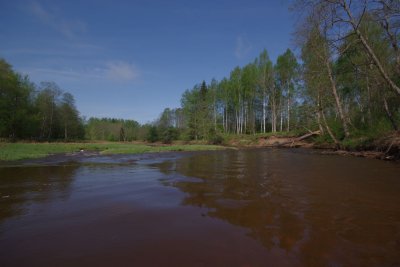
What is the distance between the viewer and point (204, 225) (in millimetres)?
3877

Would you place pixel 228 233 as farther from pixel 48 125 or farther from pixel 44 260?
pixel 48 125

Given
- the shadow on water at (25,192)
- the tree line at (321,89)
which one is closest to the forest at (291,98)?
the tree line at (321,89)

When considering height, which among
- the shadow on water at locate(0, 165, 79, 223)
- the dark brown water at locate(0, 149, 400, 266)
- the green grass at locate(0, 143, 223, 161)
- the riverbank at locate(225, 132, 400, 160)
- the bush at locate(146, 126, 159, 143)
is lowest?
the shadow on water at locate(0, 165, 79, 223)

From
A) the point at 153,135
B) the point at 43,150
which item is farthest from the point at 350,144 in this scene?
the point at 153,135

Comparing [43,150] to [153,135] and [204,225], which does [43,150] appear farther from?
[153,135]

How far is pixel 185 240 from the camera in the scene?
3.29m

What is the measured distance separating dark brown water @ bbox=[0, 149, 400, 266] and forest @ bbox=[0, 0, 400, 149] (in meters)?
11.2

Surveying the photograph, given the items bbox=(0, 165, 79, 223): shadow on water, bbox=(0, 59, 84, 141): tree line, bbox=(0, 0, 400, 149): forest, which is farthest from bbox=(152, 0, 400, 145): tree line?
bbox=(0, 59, 84, 141): tree line

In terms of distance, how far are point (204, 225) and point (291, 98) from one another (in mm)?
46769

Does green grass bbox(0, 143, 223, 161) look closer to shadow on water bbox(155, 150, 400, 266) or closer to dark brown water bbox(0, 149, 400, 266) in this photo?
dark brown water bbox(0, 149, 400, 266)

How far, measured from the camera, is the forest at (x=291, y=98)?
17219mm

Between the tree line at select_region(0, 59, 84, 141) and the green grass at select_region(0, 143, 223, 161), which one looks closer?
the green grass at select_region(0, 143, 223, 161)

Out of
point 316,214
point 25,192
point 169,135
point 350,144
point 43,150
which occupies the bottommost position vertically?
point 25,192

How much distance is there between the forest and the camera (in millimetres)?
17219
